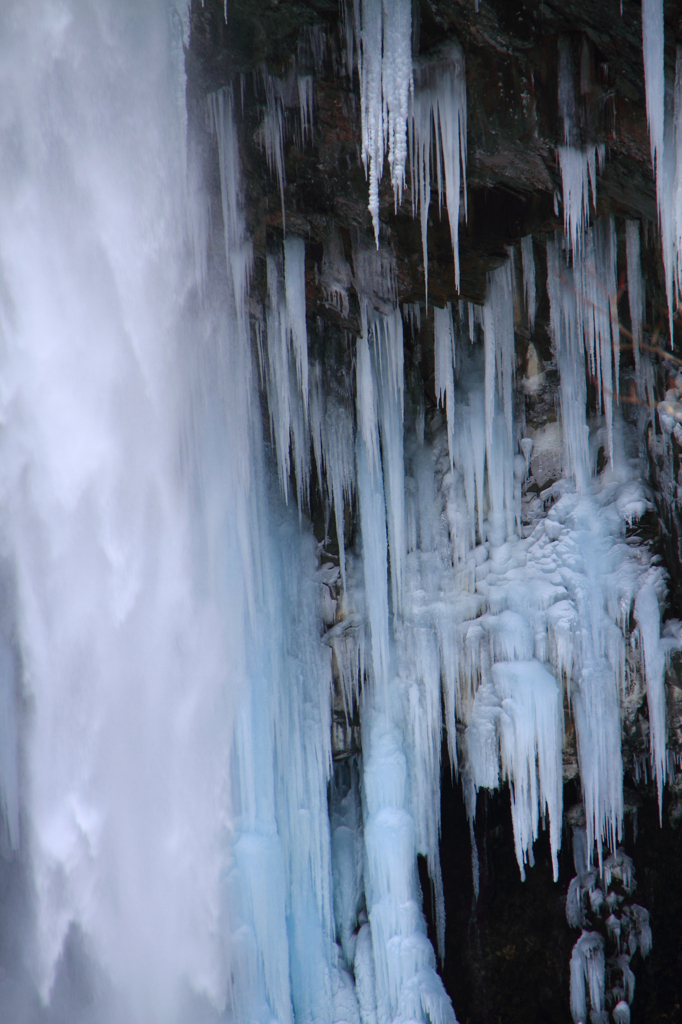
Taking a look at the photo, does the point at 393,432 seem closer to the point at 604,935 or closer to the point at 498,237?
the point at 498,237

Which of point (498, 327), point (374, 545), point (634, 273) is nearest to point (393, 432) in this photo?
point (374, 545)

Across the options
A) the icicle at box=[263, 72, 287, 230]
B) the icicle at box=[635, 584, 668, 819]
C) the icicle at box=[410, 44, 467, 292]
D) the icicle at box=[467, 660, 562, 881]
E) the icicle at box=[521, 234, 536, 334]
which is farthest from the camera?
the icicle at box=[467, 660, 562, 881]

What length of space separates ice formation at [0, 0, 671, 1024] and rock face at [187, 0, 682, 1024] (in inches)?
4.0

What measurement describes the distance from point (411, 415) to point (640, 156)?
110 inches

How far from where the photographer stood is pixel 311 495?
6520 mm

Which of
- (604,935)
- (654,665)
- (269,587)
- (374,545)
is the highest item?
(374,545)

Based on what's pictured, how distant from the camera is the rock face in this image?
3.31 meters

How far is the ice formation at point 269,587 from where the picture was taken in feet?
16.1

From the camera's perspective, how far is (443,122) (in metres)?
3.53

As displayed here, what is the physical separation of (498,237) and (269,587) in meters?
3.22

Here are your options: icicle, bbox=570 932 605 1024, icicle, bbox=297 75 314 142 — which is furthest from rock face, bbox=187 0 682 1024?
icicle, bbox=570 932 605 1024

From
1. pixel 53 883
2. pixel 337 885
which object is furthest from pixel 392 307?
pixel 53 883

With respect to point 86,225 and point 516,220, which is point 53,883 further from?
point 516,220

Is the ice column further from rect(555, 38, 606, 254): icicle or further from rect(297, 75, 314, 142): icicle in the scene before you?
rect(555, 38, 606, 254): icicle
